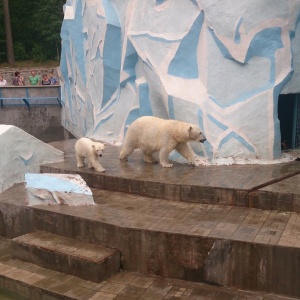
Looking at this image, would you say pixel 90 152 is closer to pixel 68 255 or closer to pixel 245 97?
pixel 68 255

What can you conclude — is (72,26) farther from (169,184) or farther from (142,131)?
Answer: (169,184)

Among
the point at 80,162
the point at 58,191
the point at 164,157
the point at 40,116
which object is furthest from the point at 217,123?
the point at 40,116

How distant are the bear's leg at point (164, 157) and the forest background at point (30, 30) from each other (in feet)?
78.9

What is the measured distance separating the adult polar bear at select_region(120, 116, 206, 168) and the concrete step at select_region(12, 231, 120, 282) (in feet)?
8.75

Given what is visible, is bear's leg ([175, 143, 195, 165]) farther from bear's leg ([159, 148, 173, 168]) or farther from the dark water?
the dark water

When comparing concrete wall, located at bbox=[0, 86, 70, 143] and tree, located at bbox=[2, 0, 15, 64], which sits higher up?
tree, located at bbox=[2, 0, 15, 64]

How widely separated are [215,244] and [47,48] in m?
30.3

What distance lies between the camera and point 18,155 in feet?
30.3

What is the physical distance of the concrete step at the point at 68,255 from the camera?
19.0 feet

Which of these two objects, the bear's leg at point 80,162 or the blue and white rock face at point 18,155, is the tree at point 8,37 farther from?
the bear's leg at point 80,162

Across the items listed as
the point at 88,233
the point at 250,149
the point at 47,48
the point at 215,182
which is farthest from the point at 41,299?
the point at 47,48

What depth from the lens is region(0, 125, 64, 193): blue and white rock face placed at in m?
8.99

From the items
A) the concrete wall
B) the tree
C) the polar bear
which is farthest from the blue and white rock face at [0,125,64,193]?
the tree

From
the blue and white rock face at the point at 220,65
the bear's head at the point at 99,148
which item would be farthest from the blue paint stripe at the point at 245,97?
the bear's head at the point at 99,148
